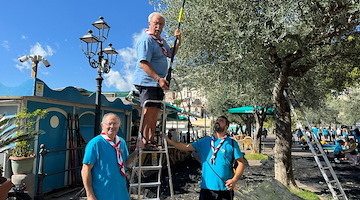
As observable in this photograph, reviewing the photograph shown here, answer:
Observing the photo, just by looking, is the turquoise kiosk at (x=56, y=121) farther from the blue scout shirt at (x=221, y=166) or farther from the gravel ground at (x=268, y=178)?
the blue scout shirt at (x=221, y=166)

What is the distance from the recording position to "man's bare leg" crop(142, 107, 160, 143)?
3.31 meters

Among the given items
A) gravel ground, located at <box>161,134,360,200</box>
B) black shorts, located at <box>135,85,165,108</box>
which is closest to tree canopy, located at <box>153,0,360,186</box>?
gravel ground, located at <box>161,134,360,200</box>

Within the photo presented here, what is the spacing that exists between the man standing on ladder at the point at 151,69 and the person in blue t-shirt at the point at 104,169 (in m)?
0.57

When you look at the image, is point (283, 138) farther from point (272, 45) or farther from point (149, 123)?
point (149, 123)

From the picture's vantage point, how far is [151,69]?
10.3 feet

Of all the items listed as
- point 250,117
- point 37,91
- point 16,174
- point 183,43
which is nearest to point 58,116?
point 37,91

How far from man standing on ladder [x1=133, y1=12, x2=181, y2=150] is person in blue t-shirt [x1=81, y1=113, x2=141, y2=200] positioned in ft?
1.88

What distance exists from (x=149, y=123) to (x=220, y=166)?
109 centimetres

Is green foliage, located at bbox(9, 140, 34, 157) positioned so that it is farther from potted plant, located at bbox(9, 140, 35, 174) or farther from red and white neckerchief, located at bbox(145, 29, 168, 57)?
red and white neckerchief, located at bbox(145, 29, 168, 57)

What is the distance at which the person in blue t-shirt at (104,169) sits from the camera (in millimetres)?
2570

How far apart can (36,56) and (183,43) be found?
3.80 m

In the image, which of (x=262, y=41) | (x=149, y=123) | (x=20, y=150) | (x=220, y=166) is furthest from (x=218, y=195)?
(x=20, y=150)

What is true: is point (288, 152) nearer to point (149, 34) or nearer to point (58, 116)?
point (149, 34)

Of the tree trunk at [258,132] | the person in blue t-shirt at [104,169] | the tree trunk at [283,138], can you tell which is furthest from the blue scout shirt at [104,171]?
the tree trunk at [258,132]
